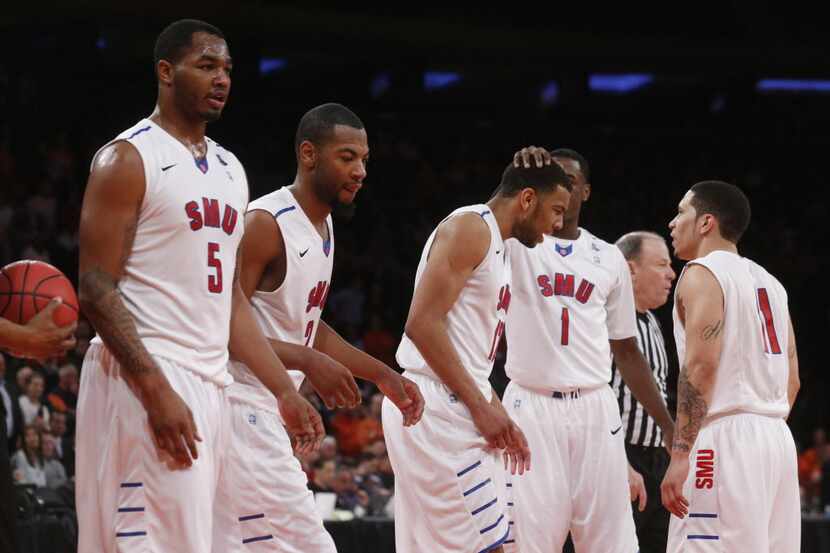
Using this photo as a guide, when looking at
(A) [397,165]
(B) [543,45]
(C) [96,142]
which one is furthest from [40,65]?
(B) [543,45]

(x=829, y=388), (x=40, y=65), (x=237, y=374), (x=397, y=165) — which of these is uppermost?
(x=40, y=65)

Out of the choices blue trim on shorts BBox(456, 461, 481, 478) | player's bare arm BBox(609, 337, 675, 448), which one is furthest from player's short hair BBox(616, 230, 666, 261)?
blue trim on shorts BBox(456, 461, 481, 478)

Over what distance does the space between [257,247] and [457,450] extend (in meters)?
1.33

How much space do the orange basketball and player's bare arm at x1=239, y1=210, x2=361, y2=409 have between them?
1.01 metres

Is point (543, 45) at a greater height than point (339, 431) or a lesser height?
greater

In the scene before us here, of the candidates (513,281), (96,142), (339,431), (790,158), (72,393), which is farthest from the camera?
(790,158)

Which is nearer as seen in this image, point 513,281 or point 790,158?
point 513,281

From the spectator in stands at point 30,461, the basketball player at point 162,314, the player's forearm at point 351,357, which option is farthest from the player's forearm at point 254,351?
the spectator in stands at point 30,461

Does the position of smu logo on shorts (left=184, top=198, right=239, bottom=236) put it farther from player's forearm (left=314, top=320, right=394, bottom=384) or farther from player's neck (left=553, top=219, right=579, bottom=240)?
player's neck (left=553, top=219, right=579, bottom=240)

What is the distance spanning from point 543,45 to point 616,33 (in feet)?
4.64

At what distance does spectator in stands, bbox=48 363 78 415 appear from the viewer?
434 inches

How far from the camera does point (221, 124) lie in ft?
62.4

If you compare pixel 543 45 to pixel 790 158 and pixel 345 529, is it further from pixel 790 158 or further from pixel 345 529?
pixel 345 529

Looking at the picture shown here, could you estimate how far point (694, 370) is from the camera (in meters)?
5.86
